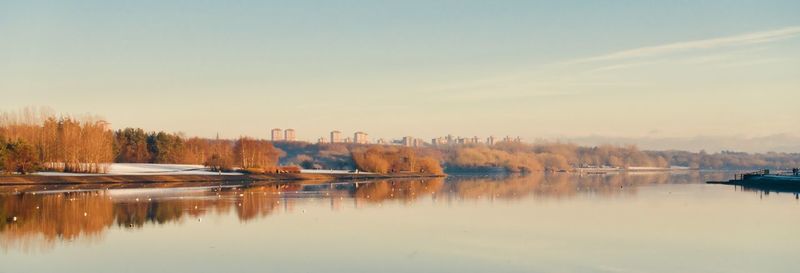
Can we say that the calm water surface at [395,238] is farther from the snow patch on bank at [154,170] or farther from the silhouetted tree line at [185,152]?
the silhouetted tree line at [185,152]

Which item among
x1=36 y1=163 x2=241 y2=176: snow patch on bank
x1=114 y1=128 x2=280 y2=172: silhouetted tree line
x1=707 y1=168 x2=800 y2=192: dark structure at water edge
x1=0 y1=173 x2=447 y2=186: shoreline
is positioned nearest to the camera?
x1=0 y1=173 x2=447 y2=186: shoreline

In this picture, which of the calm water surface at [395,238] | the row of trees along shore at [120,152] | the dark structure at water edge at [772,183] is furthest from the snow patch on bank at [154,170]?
the dark structure at water edge at [772,183]

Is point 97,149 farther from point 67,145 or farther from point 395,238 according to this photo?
point 395,238

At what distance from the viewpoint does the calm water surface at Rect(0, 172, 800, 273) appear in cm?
1705

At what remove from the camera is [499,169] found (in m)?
174

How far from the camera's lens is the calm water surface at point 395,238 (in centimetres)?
1705

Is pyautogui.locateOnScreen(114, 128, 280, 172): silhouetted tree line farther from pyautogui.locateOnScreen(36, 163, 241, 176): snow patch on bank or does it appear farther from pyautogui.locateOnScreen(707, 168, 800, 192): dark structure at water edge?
pyautogui.locateOnScreen(707, 168, 800, 192): dark structure at water edge

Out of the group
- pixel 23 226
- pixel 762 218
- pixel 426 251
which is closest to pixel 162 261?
pixel 426 251

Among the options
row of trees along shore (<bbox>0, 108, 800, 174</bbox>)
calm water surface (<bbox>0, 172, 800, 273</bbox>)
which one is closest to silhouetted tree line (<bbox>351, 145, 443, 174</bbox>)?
row of trees along shore (<bbox>0, 108, 800, 174</bbox>)

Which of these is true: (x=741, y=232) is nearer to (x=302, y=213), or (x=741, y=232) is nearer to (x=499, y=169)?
(x=302, y=213)

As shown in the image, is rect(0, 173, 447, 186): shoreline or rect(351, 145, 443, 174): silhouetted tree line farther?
rect(351, 145, 443, 174): silhouetted tree line

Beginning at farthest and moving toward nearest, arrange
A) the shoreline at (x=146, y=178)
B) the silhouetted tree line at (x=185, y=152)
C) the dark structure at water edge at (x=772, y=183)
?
the silhouetted tree line at (x=185, y=152) → the dark structure at water edge at (x=772, y=183) → the shoreline at (x=146, y=178)

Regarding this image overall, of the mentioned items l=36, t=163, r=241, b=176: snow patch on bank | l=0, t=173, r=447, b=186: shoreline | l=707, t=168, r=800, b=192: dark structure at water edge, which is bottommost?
l=707, t=168, r=800, b=192: dark structure at water edge

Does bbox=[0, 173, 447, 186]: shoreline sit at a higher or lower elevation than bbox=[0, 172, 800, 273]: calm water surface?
higher
